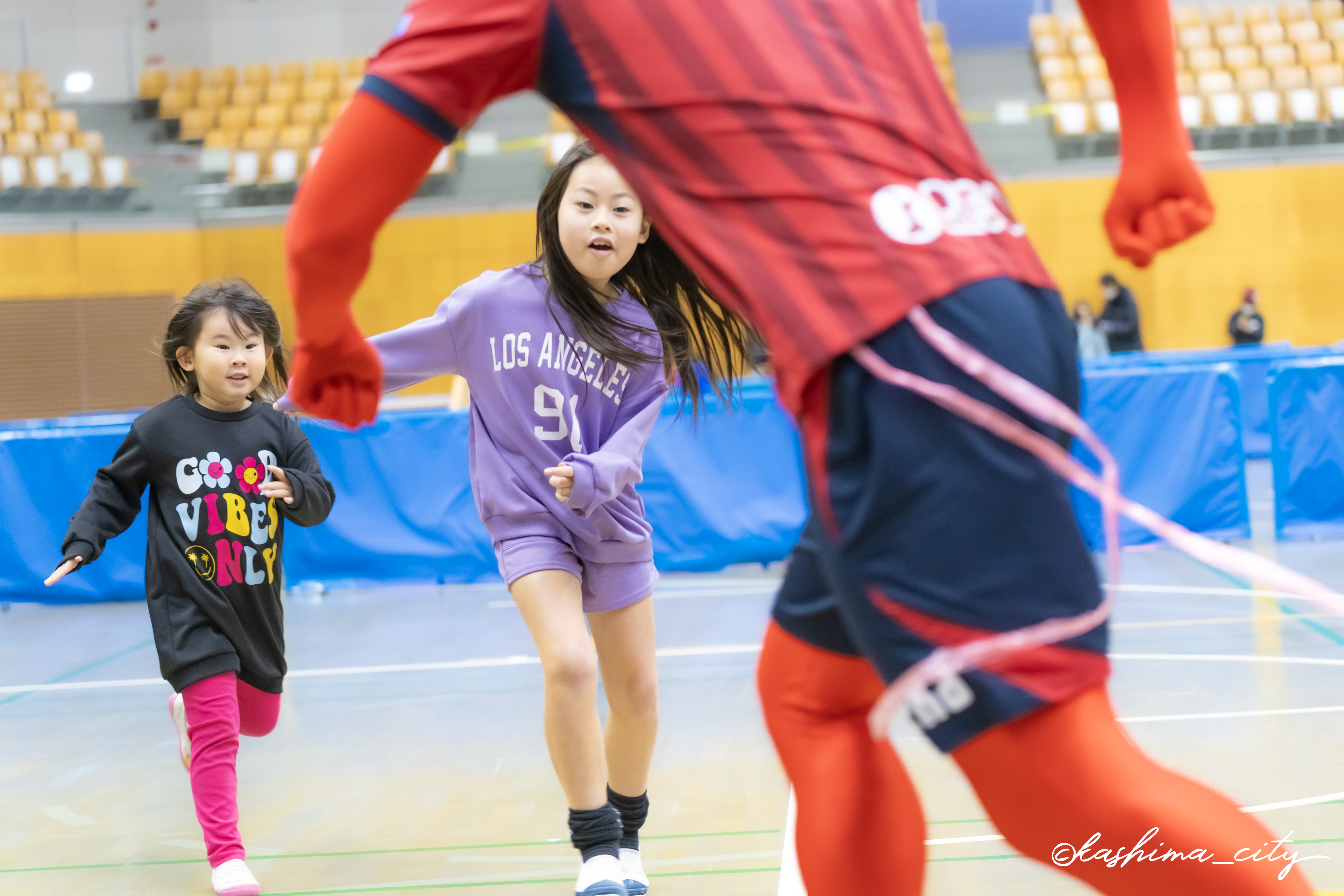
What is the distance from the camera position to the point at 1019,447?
1.07 metres

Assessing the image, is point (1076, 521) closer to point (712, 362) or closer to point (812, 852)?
point (812, 852)

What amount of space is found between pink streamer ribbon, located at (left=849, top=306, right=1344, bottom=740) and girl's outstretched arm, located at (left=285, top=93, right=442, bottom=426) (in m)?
0.47

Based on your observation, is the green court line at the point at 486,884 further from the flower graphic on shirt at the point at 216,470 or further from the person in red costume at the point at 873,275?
the person in red costume at the point at 873,275

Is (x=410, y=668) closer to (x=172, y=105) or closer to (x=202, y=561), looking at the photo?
(x=202, y=561)

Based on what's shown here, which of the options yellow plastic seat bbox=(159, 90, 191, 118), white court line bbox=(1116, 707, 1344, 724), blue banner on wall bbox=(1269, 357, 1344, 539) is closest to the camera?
white court line bbox=(1116, 707, 1344, 724)

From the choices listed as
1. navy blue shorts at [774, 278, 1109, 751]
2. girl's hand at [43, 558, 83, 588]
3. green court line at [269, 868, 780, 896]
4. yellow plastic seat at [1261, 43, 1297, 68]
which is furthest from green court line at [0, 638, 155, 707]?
yellow plastic seat at [1261, 43, 1297, 68]

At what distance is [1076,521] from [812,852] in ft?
1.62

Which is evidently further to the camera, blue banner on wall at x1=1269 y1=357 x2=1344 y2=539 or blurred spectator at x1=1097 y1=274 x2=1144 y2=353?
blurred spectator at x1=1097 y1=274 x2=1144 y2=353

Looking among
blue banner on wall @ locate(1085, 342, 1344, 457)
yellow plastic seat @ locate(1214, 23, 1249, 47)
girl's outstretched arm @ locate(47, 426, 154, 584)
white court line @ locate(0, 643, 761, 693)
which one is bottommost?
blue banner on wall @ locate(1085, 342, 1344, 457)

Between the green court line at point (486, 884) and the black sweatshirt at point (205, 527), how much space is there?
0.50 meters

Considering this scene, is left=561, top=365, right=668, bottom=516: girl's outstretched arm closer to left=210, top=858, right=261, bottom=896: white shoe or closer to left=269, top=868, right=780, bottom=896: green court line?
left=269, top=868, right=780, bottom=896: green court line

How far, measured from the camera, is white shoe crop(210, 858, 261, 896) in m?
2.79

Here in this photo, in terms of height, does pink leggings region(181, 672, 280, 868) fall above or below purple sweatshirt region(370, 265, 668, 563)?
below

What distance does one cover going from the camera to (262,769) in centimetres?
377
